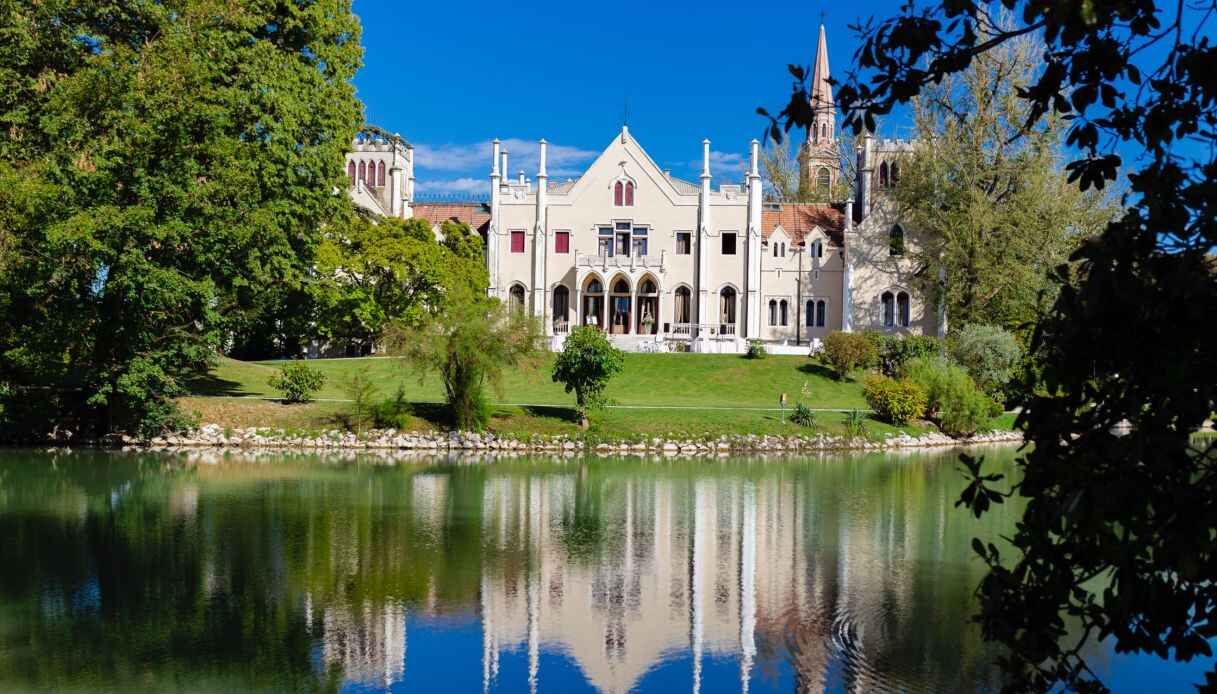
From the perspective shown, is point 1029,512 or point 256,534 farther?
point 256,534

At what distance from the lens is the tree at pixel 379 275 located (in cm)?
4097

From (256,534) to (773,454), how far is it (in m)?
17.9

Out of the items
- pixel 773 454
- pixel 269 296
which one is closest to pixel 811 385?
pixel 773 454

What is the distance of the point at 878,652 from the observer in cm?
1081

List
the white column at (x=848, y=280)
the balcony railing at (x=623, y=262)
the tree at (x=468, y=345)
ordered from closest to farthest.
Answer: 1. the tree at (x=468, y=345)
2. the white column at (x=848, y=280)
3. the balcony railing at (x=623, y=262)

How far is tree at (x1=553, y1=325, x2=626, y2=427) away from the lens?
3139 centimetres

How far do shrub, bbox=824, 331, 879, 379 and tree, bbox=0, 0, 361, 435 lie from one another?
70.6ft

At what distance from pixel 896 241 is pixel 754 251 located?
741 cm

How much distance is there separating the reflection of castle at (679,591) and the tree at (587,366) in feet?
35.1

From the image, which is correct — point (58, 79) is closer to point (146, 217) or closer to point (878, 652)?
point (146, 217)

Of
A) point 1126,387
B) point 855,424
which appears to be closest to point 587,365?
point 855,424

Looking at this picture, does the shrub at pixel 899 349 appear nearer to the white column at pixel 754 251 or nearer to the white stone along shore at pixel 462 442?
the white column at pixel 754 251

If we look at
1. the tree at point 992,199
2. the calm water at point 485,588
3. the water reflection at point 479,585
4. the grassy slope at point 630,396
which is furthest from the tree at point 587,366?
the tree at point 992,199

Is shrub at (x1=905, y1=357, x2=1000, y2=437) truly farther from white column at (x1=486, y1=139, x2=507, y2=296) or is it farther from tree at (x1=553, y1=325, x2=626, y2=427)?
white column at (x1=486, y1=139, x2=507, y2=296)
